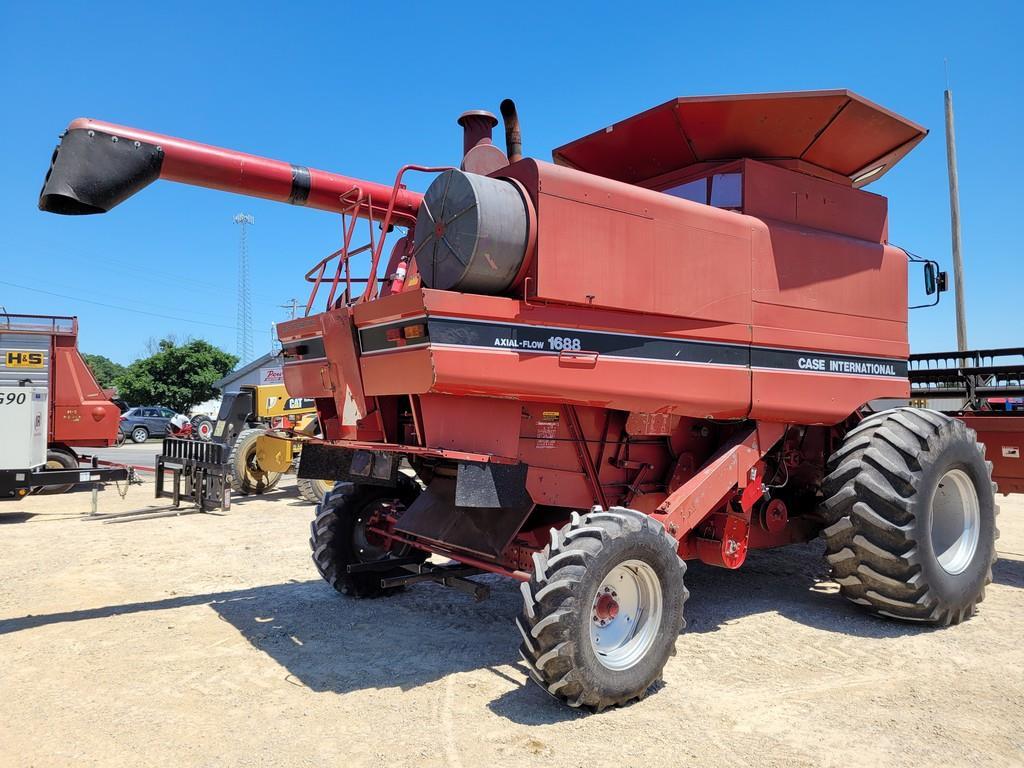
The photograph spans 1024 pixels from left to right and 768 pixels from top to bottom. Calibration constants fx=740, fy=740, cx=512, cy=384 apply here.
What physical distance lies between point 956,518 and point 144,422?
117 ft

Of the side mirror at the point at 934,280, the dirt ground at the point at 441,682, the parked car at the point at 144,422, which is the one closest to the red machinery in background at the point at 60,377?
the dirt ground at the point at 441,682

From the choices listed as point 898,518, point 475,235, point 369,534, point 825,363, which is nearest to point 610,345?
point 475,235

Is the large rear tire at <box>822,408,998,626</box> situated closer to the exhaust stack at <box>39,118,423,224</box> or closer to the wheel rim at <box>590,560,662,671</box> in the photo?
the wheel rim at <box>590,560,662,671</box>

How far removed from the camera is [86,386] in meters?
14.1

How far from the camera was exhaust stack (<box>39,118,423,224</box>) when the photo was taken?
4.39m

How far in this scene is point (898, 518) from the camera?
5.44 meters

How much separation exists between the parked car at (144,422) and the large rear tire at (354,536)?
103 ft

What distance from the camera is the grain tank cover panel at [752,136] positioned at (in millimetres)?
5652

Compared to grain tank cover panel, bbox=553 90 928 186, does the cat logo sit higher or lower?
lower

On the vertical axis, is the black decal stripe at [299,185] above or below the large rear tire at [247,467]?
above

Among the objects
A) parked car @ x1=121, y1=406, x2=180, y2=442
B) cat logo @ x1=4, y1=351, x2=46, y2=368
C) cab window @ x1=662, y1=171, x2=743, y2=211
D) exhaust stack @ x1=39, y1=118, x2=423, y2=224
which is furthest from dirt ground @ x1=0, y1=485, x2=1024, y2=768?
parked car @ x1=121, y1=406, x2=180, y2=442

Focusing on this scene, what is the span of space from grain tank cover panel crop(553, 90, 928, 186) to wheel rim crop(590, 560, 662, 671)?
11.4ft

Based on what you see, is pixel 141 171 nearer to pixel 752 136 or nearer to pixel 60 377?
pixel 752 136

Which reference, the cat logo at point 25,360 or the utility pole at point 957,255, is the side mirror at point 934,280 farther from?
the cat logo at point 25,360
